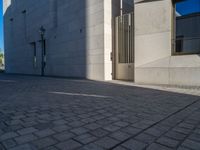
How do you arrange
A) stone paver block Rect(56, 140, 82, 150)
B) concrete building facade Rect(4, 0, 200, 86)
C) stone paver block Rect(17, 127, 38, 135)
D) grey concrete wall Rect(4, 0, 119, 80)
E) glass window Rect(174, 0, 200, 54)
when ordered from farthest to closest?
grey concrete wall Rect(4, 0, 119, 80), concrete building facade Rect(4, 0, 200, 86), glass window Rect(174, 0, 200, 54), stone paver block Rect(17, 127, 38, 135), stone paver block Rect(56, 140, 82, 150)

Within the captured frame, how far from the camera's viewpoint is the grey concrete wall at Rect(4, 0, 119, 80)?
10.5 meters

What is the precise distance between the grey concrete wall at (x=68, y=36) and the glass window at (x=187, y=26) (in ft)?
13.3

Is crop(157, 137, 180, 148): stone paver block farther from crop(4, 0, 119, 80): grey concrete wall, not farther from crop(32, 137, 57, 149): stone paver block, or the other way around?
crop(4, 0, 119, 80): grey concrete wall

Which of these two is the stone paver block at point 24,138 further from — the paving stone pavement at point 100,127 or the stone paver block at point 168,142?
the stone paver block at point 168,142

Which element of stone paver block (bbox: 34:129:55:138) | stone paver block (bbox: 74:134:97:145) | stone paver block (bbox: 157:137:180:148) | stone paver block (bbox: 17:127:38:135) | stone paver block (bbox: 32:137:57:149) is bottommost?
stone paver block (bbox: 157:137:180:148)

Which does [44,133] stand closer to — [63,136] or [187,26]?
[63,136]

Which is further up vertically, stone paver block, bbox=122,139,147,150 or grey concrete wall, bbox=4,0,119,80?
grey concrete wall, bbox=4,0,119,80

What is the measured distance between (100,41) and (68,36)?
3401 millimetres

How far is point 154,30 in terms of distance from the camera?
815 centimetres

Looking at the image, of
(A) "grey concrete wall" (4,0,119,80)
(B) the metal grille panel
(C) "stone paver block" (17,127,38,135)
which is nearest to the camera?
(C) "stone paver block" (17,127,38,135)

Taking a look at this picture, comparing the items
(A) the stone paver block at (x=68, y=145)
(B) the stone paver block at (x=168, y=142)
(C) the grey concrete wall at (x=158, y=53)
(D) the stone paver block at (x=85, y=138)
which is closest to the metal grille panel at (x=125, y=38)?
(C) the grey concrete wall at (x=158, y=53)

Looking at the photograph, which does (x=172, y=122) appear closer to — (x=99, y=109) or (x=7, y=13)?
(x=99, y=109)

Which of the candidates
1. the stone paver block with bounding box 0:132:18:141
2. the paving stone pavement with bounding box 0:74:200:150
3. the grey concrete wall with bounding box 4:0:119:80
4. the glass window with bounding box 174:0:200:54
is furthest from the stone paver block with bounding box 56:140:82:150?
the grey concrete wall with bounding box 4:0:119:80

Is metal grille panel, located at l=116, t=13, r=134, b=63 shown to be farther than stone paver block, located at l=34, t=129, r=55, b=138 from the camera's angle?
Yes
